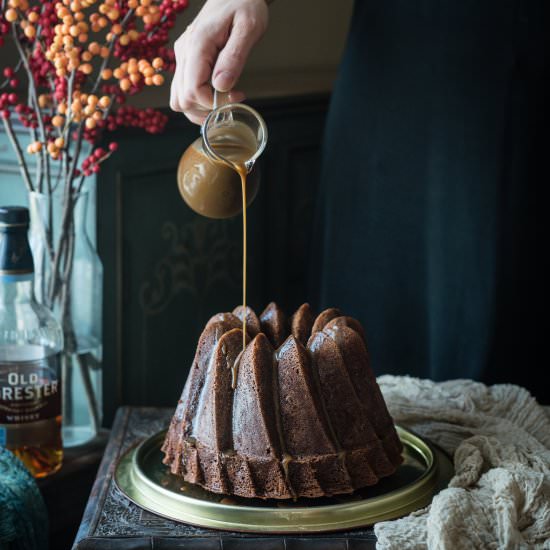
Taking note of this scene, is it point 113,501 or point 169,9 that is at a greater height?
point 169,9

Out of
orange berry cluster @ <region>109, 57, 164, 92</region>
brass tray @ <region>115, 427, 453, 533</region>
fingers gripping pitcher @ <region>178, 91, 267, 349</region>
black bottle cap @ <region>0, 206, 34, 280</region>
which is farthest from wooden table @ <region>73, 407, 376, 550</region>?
orange berry cluster @ <region>109, 57, 164, 92</region>

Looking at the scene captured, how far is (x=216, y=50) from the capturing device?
4.21ft

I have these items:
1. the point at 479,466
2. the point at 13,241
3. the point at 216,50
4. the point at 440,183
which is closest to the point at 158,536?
the point at 479,466

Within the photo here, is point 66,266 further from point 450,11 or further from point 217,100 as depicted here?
point 450,11

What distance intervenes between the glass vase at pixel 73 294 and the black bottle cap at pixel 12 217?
146 millimetres

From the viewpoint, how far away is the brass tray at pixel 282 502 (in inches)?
41.8

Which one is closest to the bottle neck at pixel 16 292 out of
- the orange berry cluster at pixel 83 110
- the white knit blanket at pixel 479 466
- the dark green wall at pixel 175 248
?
the orange berry cluster at pixel 83 110

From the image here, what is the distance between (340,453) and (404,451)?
0.22 m

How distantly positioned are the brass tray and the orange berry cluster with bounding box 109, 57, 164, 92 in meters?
0.55

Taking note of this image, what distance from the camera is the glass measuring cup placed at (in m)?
1.20

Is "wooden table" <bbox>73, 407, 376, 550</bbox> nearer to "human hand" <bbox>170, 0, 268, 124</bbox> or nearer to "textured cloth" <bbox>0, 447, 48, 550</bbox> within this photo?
"textured cloth" <bbox>0, 447, 48, 550</bbox>

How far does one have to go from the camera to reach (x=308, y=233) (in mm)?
2527

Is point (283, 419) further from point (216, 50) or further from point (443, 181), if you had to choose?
point (443, 181)

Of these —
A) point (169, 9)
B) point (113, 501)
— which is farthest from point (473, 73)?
point (113, 501)
